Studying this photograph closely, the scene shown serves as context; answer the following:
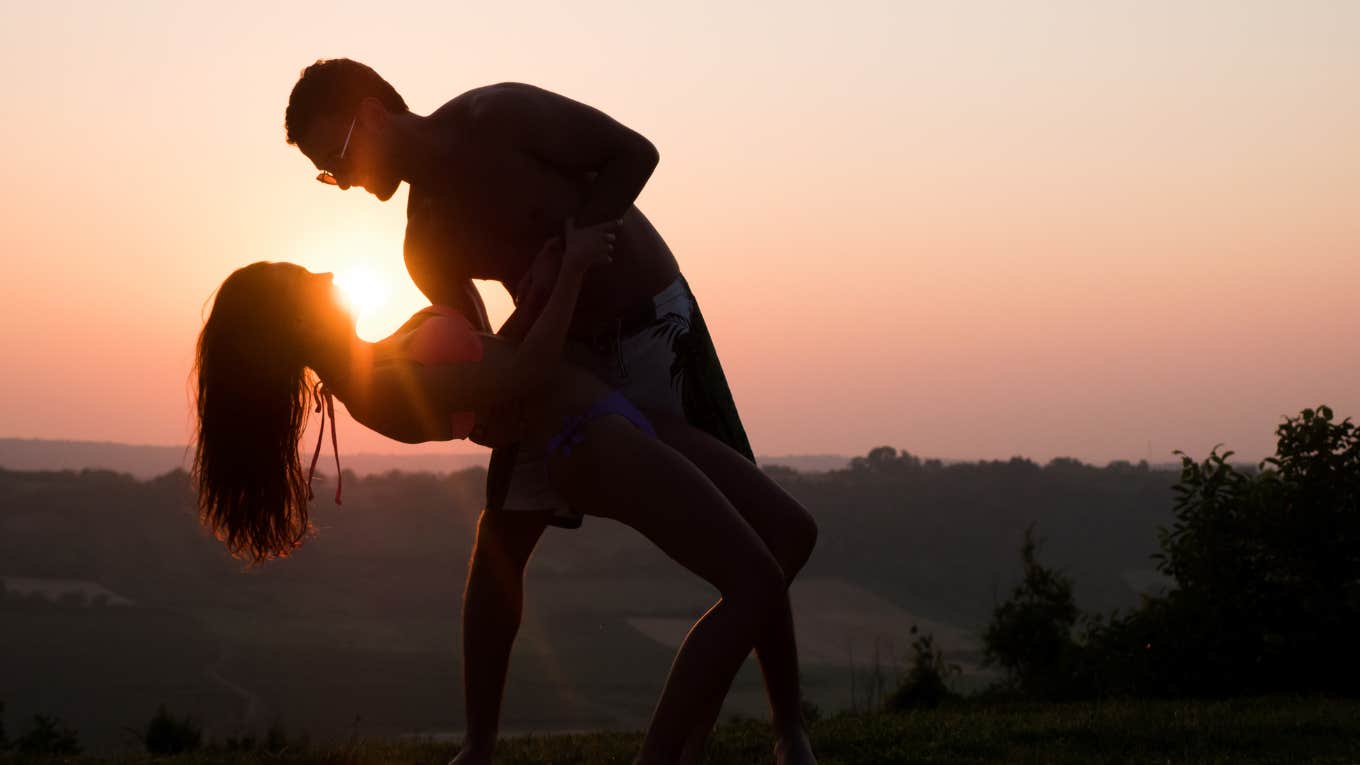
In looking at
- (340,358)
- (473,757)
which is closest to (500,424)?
(340,358)

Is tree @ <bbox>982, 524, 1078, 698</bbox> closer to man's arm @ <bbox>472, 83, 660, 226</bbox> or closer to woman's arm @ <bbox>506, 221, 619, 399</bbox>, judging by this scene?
man's arm @ <bbox>472, 83, 660, 226</bbox>

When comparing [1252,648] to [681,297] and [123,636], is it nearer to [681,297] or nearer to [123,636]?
[681,297]

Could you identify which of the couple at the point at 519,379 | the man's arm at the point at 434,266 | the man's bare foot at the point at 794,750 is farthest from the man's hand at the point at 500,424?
the man's bare foot at the point at 794,750

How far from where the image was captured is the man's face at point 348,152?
145 inches

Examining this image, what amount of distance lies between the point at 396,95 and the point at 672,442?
4.34ft

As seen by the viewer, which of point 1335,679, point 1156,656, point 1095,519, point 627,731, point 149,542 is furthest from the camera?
point 149,542

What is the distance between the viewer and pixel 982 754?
5367 mm

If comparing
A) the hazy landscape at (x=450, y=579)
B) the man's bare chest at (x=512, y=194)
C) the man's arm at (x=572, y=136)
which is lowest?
the hazy landscape at (x=450, y=579)

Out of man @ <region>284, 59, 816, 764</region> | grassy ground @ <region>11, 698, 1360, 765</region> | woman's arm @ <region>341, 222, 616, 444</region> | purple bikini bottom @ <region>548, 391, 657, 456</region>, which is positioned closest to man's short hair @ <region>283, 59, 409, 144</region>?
man @ <region>284, 59, 816, 764</region>

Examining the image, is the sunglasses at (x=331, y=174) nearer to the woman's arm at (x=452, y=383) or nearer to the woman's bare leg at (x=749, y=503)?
the woman's arm at (x=452, y=383)

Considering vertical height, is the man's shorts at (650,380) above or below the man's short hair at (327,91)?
below

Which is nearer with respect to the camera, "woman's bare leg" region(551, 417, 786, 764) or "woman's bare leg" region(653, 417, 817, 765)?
"woman's bare leg" region(551, 417, 786, 764)

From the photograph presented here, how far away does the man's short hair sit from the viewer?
3660 mm

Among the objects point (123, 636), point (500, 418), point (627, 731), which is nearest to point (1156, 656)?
point (627, 731)
